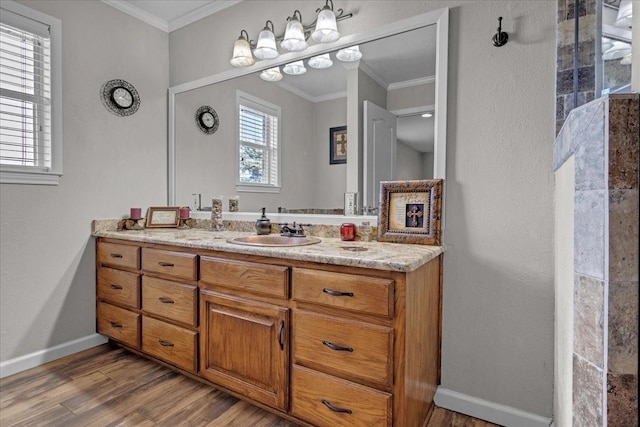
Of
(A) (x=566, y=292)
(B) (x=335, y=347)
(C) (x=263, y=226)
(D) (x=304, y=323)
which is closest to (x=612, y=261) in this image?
(A) (x=566, y=292)

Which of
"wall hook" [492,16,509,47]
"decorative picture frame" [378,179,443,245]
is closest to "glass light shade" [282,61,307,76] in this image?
"decorative picture frame" [378,179,443,245]

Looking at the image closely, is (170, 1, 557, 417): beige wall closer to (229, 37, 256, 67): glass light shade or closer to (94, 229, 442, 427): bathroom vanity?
(94, 229, 442, 427): bathroom vanity

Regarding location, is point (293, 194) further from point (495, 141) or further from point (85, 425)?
point (85, 425)

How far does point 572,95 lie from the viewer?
1.41m

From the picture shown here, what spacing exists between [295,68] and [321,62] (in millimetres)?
213

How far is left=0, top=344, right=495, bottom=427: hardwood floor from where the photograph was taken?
163 cm

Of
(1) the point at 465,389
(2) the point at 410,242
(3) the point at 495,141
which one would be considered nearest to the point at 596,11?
(3) the point at 495,141

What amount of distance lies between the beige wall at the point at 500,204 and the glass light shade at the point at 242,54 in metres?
1.06

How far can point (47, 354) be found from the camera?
2230 mm

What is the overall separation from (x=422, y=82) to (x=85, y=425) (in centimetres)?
239

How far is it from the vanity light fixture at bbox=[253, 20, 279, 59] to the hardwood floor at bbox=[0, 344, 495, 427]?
2123 millimetres

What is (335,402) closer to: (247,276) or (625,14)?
(247,276)

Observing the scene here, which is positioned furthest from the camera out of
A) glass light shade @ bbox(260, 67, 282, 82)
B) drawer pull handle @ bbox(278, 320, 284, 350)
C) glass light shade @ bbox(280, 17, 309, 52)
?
glass light shade @ bbox(260, 67, 282, 82)

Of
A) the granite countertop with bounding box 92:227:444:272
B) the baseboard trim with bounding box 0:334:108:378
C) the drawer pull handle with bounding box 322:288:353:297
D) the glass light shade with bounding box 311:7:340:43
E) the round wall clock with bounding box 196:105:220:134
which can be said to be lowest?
the baseboard trim with bounding box 0:334:108:378
